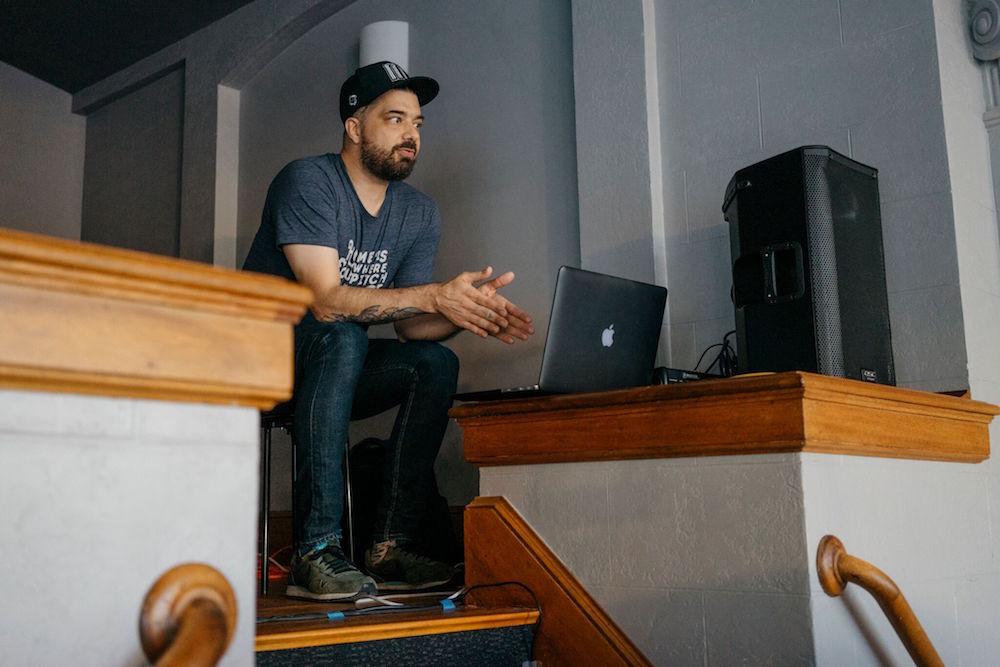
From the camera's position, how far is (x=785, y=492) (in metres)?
1.59

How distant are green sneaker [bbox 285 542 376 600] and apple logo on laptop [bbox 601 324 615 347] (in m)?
0.69

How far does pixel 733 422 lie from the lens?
167 centimetres

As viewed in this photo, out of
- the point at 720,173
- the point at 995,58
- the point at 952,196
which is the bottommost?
the point at 952,196

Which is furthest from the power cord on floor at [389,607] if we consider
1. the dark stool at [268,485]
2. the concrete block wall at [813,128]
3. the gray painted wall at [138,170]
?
the gray painted wall at [138,170]

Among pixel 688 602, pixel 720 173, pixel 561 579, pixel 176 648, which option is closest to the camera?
pixel 176 648

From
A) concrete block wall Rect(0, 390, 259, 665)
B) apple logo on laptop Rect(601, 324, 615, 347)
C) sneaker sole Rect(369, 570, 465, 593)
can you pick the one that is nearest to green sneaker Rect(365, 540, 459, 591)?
sneaker sole Rect(369, 570, 465, 593)

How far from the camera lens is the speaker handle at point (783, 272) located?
1.93 meters

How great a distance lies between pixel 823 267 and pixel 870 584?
640mm

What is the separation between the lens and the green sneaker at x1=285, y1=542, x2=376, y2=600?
2.00m

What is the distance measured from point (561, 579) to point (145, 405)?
4.24 ft

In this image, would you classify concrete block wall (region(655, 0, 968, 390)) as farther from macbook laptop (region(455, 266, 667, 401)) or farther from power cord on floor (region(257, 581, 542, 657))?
power cord on floor (region(257, 581, 542, 657))

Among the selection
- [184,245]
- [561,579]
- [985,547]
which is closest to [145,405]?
[561,579]

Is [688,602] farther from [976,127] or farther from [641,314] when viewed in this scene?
[976,127]

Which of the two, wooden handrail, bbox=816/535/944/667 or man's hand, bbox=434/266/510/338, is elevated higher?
man's hand, bbox=434/266/510/338
